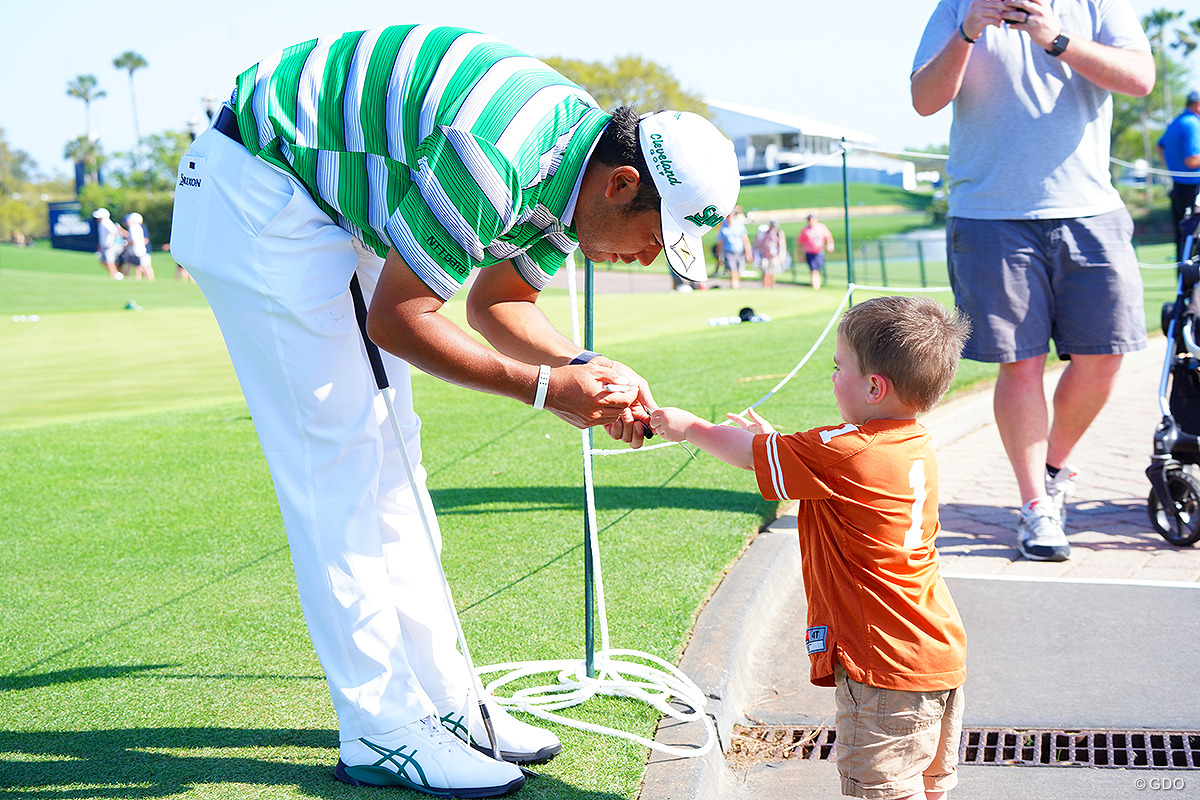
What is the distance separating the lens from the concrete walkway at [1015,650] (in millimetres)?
2605

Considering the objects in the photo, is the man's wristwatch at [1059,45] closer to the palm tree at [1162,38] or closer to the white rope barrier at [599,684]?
the white rope barrier at [599,684]

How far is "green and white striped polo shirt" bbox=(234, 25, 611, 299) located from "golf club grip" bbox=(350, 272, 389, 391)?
130 mm

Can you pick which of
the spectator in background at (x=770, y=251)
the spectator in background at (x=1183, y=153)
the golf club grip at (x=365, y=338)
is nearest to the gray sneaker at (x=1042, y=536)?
the golf club grip at (x=365, y=338)

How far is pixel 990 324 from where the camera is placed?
4.12 m

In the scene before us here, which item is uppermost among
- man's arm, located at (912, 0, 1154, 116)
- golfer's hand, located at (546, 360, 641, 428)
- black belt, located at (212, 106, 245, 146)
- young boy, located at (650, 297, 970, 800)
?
man's arm, located at (912, 0, 1154, 116)

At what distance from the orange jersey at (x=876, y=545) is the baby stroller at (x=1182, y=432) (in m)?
2.41

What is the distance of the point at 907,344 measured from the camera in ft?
7.34

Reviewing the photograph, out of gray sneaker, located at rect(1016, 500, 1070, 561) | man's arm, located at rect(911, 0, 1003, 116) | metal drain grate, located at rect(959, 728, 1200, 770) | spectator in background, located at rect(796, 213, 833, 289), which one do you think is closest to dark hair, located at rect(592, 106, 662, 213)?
metal drain grate, located at rect(959, 728, 1200, 770)

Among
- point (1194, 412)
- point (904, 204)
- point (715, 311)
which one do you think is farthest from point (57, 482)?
point (904, 204)

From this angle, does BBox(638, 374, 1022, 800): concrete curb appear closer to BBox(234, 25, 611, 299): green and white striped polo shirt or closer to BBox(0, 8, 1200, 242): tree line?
BBox(234, 25, 611, 299): green and white striped polo shirt

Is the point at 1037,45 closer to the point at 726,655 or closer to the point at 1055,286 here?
the point at 1055,286

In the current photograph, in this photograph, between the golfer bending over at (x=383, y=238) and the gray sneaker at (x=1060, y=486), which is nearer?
the golfer bending over at (x=383, y=238)

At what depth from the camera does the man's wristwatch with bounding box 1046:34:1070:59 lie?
3.84m

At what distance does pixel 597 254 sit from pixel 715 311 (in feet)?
49.9
